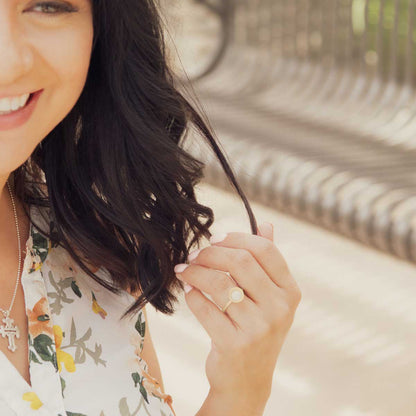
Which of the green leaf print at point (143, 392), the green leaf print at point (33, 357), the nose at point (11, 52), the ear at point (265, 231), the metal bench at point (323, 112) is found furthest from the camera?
the metal bench at point (323, 112)

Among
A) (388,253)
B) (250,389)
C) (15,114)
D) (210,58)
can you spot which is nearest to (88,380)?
(250,389)

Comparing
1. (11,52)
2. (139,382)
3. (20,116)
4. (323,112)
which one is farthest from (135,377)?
(323,112)

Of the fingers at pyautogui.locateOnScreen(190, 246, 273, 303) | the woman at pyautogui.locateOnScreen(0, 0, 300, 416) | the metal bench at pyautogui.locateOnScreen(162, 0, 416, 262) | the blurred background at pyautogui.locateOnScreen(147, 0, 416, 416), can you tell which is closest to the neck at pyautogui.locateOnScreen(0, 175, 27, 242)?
the woman at pyautogui.locateOnScreen(0, 0, 300, 416)

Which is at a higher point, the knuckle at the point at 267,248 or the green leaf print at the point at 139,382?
the knuckle at the point at 267,248

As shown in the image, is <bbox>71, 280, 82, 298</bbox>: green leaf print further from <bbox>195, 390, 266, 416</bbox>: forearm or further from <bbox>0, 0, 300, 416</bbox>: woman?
<bbox>195, 390, 266, 416</bbox>: forearm

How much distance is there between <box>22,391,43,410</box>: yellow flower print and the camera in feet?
5.04

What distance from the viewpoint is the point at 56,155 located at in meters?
1.93

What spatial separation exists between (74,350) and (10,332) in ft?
0.35

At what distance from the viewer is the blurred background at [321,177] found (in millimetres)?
3271

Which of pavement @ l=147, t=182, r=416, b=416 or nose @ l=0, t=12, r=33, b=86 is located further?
pavement @ l=147, t=182, r=416, b=416

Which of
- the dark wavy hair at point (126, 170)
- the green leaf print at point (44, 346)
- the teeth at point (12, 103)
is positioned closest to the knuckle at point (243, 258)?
the dark wavy hair at point (126, 170)

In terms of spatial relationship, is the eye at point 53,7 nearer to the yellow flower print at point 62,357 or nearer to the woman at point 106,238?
the woman at point 106,238

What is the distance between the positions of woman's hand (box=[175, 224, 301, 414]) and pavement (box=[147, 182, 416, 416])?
1447mm

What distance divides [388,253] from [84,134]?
1.49 meters
